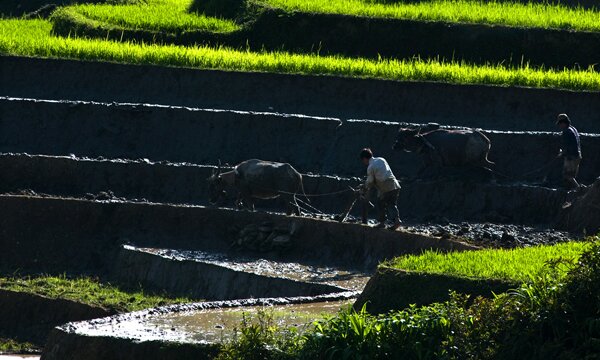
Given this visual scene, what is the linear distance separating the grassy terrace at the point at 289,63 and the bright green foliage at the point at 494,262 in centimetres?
1221

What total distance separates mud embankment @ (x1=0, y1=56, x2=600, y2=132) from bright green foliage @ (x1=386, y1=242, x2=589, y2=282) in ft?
37.2

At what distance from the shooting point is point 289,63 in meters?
31.2

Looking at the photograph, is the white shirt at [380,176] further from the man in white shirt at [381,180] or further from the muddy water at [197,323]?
the muddy water at [197,323]

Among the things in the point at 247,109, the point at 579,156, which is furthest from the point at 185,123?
the point at 579,156

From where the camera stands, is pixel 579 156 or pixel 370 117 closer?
pixel 579 156

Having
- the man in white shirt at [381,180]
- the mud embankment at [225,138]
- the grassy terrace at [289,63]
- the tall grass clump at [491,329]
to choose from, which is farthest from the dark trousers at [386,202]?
the tall grass clump at [491,329]

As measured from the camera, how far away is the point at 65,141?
30.1 meters

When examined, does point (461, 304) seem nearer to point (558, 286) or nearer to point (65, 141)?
point (558, 286)

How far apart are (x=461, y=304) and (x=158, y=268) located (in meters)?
11.3

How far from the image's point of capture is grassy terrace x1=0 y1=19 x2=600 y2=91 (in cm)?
2962

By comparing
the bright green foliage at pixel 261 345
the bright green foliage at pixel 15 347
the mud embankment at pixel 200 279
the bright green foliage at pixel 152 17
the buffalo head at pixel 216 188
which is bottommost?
the bright green foliage at pixel 15 347

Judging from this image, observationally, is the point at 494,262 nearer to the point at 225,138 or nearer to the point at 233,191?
the point at 233,191

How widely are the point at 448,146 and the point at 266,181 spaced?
328 cm

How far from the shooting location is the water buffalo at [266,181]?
25344 mm
